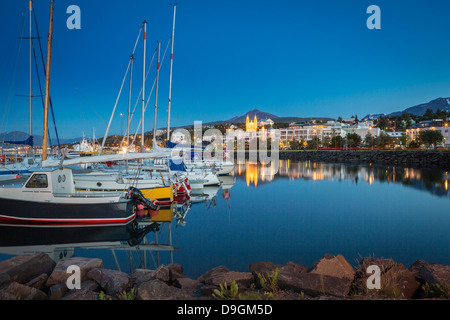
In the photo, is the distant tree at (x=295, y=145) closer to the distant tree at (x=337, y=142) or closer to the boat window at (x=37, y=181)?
the distant tree at (x=337, y=142)

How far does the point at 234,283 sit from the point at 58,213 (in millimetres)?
12653

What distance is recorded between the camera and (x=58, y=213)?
15781 millimetres

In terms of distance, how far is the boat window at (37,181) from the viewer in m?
15.9

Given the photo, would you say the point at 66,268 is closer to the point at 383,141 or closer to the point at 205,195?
the point at 205,195

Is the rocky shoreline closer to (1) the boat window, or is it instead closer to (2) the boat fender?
(1) the boat window

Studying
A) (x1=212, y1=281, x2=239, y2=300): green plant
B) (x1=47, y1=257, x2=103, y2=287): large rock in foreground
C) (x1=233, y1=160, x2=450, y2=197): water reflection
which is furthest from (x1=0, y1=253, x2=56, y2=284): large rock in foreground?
(x1=233, y1=160, x2=450, y2=197): water reflection

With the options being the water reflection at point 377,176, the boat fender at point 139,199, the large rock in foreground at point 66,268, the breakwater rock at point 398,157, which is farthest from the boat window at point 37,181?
the breakwater rock at point 398,157

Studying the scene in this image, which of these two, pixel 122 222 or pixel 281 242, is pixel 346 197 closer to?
pixel 281 242

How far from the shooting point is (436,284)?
707 cm

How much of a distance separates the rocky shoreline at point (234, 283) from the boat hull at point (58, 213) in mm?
6741

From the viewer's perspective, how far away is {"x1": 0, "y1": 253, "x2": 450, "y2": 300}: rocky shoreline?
6910mm

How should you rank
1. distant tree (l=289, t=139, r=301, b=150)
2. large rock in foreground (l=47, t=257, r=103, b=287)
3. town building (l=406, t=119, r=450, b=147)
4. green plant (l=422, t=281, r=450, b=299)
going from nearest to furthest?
green plant (l=422, t=281, r=450, b=299), large rock in foreground (l=47, t=257, r=103, b=287), town building (l=406, t=119, r=450, b=147), distant tree (l=289, t=139, r=301, b=150)

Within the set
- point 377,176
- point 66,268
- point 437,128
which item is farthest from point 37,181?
point 437,128

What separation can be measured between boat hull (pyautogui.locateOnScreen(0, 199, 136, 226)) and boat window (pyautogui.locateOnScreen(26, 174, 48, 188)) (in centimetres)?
88
